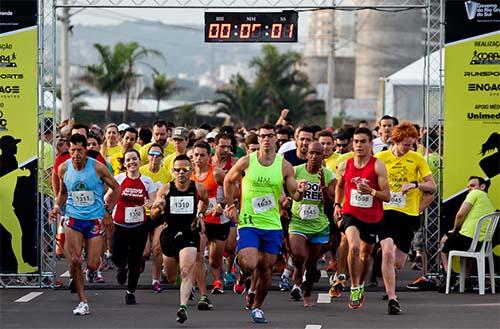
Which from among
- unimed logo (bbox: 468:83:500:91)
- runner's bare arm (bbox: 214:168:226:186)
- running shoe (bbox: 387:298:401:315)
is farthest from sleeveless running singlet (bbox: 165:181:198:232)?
unimed logo (bbox: 468:83:500:91)

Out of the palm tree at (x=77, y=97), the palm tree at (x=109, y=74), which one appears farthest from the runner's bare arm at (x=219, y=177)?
the palm tree at (x=77, y=97)

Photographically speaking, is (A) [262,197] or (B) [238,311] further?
(B) [238,311]

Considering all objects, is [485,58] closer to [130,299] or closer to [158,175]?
[158,175]

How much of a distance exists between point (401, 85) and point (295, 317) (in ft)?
78.3

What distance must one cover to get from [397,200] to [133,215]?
128 inches

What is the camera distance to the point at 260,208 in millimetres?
14469

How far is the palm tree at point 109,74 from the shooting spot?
212 feet

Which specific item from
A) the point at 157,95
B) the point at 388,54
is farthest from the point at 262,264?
the point at 388,54

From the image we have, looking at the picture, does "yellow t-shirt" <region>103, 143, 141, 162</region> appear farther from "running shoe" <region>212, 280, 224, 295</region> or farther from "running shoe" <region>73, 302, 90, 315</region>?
"running shoe" <region>73, 302, 90, 315</region>

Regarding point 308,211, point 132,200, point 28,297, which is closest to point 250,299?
point 308,211

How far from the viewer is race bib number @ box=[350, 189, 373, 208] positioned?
49.9ft

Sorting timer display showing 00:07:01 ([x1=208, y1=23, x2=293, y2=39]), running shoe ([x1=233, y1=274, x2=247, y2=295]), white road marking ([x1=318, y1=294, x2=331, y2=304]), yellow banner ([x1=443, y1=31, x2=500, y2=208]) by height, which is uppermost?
timer display showing 00:07:01 ([x1=208, y1=23, x2=293, y2=39])

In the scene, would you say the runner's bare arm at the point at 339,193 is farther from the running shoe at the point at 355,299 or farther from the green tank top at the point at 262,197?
the green tank top at the point at 262,197

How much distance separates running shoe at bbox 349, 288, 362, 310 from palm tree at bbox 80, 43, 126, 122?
1946 inches
